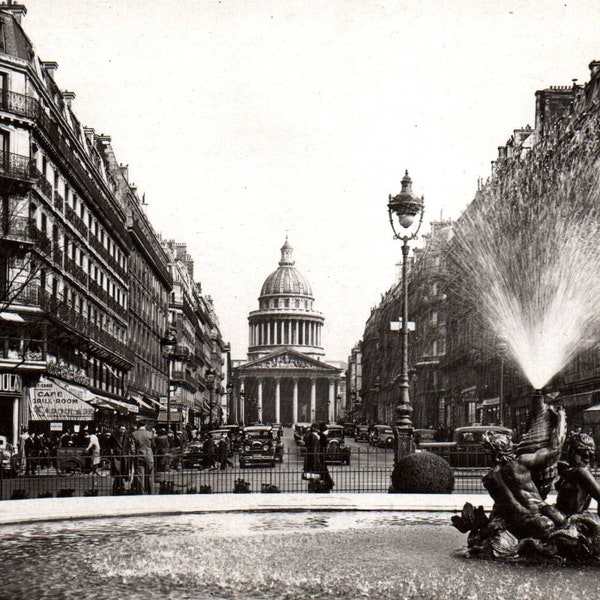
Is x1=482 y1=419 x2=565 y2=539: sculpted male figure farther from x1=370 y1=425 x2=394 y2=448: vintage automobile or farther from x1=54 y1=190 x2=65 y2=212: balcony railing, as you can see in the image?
x1=370 y1=425 x2=394 y2=448: vintage automobile

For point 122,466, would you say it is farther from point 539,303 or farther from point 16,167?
point 539,303

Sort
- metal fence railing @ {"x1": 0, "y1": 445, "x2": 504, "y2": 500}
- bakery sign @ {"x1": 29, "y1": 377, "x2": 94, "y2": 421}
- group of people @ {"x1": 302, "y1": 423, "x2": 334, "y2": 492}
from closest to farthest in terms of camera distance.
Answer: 1. group of people @ {"x1": 302, "y1": 423, "x2": 334, "y2": 492}
2. metal fence railing @ {"x1": 0, "y1": 445, "x2": 504, "y2": 500}
3. bakery sign @ {"x1": 29, "y1": 377, "x2": 94, "y2": 421}

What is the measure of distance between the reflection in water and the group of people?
220 inches

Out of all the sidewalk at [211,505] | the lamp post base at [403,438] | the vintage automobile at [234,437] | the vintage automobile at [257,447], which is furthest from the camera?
the vintage automobile at [234,437]

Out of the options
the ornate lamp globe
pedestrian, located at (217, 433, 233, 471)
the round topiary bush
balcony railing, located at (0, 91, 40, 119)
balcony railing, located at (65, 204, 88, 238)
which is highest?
balcony railing, located at (0, 91, 40, 119)

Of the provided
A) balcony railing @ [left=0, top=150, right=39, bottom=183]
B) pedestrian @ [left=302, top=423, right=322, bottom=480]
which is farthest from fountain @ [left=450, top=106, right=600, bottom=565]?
balcony railing @ [left=0, top=150, right=39, bottom=183]

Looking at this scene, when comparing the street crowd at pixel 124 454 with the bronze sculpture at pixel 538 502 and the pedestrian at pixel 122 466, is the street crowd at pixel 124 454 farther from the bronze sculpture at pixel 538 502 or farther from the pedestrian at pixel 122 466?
the bronze sculpture at pixel 538 502

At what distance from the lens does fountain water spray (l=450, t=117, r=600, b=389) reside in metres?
31.1

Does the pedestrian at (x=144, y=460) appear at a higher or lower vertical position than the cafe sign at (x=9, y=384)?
lower

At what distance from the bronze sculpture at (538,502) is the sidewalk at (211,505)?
480 cm

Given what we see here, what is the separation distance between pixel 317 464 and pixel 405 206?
19.5 feet

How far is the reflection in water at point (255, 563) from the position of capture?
9.61m

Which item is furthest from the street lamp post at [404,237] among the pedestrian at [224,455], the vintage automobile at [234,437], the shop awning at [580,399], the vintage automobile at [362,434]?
the vintage automobile at [362,434]

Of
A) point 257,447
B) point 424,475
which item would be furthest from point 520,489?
point 257,447
